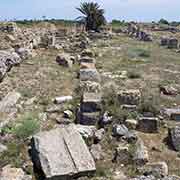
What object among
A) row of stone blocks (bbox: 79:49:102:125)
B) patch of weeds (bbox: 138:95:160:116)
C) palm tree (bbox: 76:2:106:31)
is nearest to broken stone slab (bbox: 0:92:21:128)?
row of stone blocks (bbox: 79:49:102:125)

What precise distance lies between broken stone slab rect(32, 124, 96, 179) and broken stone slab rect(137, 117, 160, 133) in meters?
1.59

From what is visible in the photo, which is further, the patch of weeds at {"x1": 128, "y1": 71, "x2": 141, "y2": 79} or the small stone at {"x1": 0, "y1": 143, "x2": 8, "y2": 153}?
the patch of weeds at {"x1": 128, "y1": 71, "x2": 141, "y2": 79}

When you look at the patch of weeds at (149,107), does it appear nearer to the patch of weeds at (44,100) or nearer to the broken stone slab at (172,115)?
the broken stone slab at (172,115)

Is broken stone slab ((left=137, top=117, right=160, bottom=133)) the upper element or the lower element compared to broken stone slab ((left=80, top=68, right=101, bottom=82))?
lower

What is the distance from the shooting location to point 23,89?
9602mm

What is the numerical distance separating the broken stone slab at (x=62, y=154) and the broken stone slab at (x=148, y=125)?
62.7 inches

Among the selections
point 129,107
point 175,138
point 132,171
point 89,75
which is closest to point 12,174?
point 132,171

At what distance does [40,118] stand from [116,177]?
262 centimetres

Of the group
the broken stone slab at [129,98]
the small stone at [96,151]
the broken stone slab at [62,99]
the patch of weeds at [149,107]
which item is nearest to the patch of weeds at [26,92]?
the broken stone slab at [62,99]

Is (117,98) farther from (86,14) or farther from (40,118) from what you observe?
(86,14)

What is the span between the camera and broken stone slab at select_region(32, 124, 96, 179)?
5102 millimetres

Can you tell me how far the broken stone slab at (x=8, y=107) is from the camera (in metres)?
7.36

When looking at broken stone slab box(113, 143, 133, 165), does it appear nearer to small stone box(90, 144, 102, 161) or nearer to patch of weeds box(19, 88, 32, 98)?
small stone box(90, 144, 102, 161)

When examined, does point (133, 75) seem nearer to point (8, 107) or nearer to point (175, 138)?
point (8, 107)
